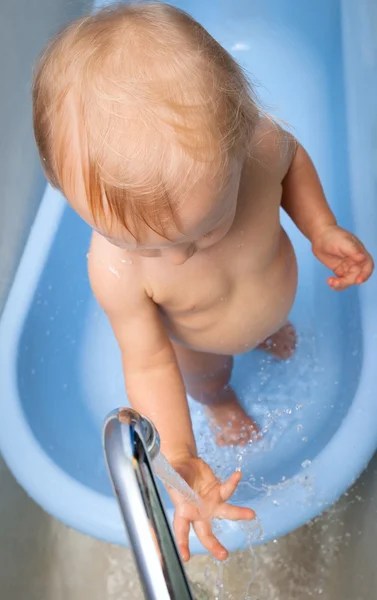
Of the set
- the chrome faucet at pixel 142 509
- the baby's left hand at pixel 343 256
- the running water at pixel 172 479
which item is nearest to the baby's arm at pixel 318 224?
the baby's left hand at pixel 343 256

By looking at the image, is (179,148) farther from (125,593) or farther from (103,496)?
(125,593)

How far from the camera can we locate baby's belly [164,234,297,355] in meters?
0.88

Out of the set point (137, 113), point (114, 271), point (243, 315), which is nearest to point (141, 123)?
point (137, 113)

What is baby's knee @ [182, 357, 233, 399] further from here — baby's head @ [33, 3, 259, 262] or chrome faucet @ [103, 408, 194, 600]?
chrome faucet @ [103, 408, 194, 600]

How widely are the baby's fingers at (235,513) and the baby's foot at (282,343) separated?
432 mm

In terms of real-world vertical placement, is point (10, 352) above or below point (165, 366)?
below

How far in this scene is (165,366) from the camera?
0.85 meters

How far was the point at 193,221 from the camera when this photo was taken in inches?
24.5

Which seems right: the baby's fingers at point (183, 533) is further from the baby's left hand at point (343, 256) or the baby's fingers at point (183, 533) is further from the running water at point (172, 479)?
the baby's left hand at point (343, 256)

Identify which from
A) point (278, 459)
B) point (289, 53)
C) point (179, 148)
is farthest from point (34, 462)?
point (289, 53)

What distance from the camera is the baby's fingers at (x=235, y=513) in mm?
691

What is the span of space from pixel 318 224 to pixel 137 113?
0.41 meters

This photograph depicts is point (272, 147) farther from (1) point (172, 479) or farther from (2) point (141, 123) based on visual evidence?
(1) point (172, 479)

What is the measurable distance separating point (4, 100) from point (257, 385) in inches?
26.3
